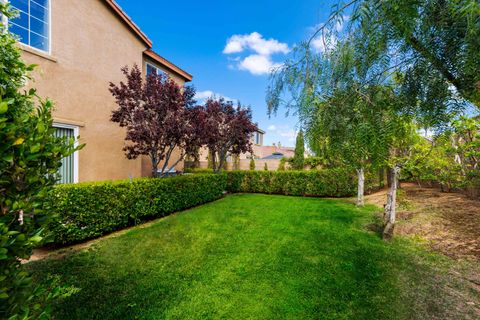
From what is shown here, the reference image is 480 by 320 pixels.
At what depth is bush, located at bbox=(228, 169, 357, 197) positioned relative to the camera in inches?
520

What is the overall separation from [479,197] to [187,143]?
1157 cm

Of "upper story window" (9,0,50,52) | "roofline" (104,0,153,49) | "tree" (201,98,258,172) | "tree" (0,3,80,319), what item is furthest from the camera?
"tree" (201,98,258,172)

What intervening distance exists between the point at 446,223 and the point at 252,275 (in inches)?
252

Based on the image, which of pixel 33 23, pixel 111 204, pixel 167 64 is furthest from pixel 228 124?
pixel 33 23

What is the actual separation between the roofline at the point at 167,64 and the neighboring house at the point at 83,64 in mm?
1019

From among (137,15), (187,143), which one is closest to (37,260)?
(187,143)

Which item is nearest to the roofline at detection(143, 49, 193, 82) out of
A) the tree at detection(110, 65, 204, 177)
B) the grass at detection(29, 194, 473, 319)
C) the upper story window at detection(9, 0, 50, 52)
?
the tree at detection(110, 65, 204, 177)

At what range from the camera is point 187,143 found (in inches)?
363

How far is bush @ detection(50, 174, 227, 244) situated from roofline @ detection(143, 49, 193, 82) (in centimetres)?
739

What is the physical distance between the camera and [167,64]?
13398mm

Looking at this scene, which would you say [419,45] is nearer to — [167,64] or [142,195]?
[142,195]

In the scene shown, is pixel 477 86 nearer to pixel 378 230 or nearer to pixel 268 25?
pixel 268 25

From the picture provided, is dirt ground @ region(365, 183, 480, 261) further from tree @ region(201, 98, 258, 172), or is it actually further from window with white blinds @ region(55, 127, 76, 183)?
window with white blinds @ region(55, 127, 76, 183)

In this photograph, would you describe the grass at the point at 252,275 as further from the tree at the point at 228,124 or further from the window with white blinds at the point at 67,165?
the tree at the point at 228,124
